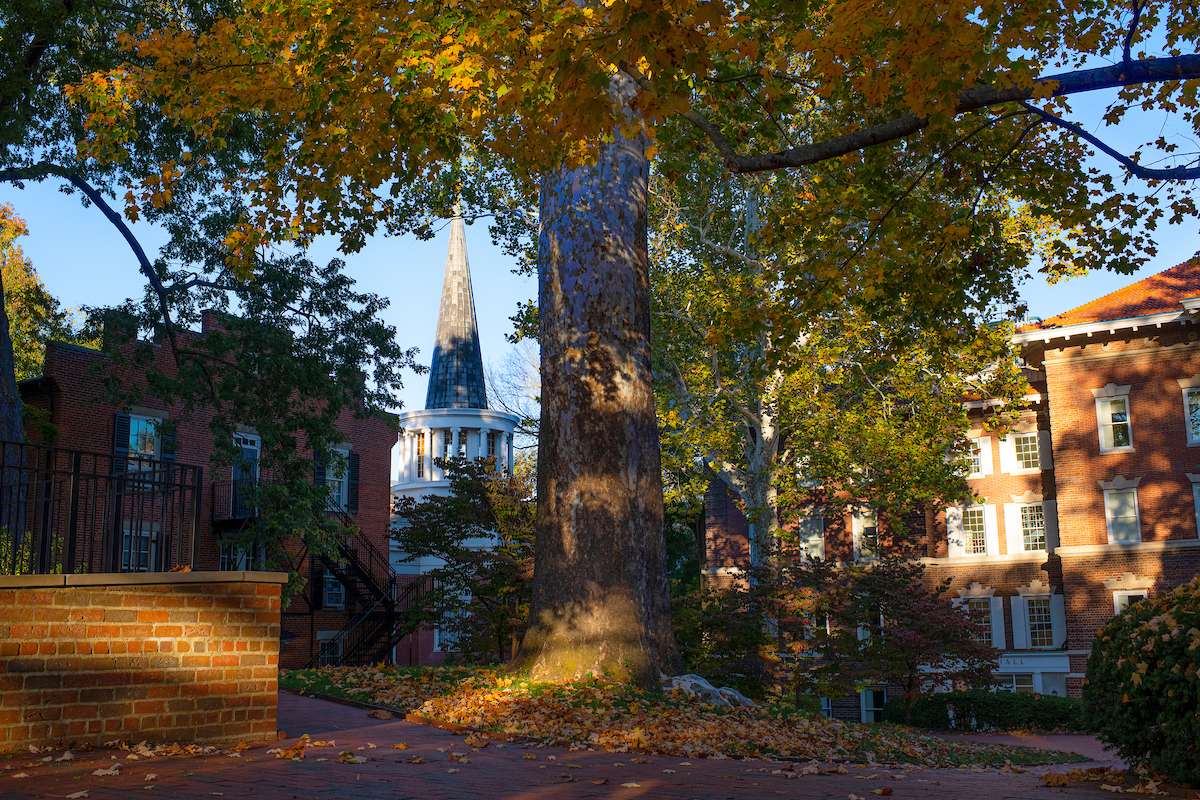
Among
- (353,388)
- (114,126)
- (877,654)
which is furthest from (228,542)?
(877,654)

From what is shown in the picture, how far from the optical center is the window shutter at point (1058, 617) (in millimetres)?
37625

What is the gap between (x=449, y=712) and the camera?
34.6 ft

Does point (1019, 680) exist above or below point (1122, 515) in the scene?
below

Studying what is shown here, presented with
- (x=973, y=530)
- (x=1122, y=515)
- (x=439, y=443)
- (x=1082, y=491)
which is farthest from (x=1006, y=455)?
(x=439, y=443)

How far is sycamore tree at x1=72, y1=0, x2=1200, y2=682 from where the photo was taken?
10430 millimetres

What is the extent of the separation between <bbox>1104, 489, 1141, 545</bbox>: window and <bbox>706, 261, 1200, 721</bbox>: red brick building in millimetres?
36

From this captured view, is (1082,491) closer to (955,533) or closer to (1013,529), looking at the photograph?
(1013,529)

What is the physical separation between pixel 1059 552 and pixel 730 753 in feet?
103

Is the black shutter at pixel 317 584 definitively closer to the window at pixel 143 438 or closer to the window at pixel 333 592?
the window at pixel 333 592

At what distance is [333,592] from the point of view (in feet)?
123

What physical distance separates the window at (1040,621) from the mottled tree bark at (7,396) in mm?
31526

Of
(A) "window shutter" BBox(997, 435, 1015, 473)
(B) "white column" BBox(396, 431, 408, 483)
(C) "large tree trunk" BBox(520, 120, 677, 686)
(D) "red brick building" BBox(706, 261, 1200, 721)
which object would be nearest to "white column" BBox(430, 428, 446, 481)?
(B) "white column" BBox(396, 431, 408, 483)

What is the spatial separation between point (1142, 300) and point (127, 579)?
3625 centimetres

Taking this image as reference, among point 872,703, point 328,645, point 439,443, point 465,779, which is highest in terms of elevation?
point 439,443
